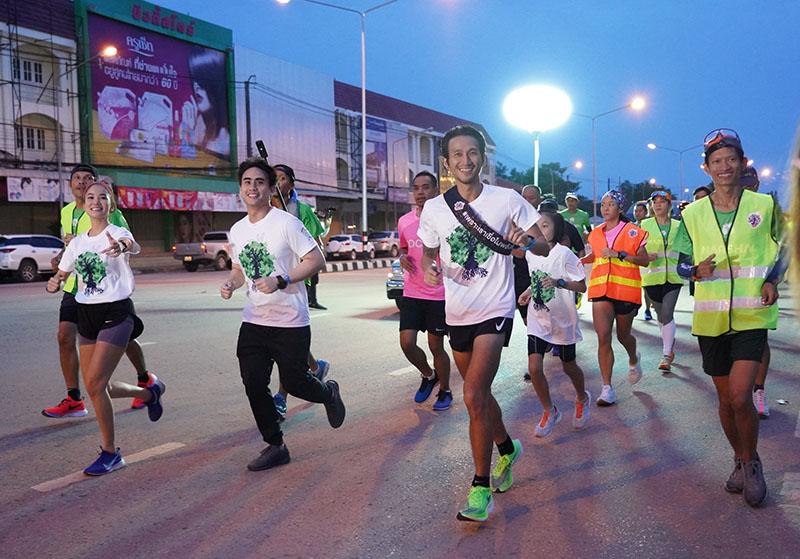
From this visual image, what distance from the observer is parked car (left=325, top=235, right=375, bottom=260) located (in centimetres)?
3959

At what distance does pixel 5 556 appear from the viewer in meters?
3.32

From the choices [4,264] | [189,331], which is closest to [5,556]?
[189,331]

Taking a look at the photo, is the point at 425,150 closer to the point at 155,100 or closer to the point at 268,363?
the point at 155,100

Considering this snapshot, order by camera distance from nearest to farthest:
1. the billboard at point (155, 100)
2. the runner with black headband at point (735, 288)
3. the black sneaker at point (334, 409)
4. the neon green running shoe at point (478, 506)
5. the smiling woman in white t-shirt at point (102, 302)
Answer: the neon green running shoe at point (478, 506), the runner with black headband at point (735, 288), the smiling woman in white t-shirt at point (102, 302), the black sneaker at point (334, 409), the billboard at point (155, 100)

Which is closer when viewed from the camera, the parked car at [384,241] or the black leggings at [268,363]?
the black leggings at [268,363]

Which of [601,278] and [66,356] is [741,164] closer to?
[601,278]

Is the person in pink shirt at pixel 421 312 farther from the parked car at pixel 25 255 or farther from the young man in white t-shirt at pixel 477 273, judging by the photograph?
the parked car at pixel 25 255

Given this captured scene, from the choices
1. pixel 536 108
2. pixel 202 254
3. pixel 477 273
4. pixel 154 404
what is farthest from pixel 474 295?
pixel 202 254

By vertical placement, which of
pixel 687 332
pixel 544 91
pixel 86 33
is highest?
pixel 86 33

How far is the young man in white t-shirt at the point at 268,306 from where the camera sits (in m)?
4.57

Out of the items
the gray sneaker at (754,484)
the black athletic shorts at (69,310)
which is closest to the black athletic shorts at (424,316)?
the black athletic shorts at (69,310)

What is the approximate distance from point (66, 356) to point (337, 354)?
363 cm

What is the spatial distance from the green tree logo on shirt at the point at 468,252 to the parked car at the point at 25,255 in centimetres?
2144

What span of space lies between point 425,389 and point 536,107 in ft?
66.7
